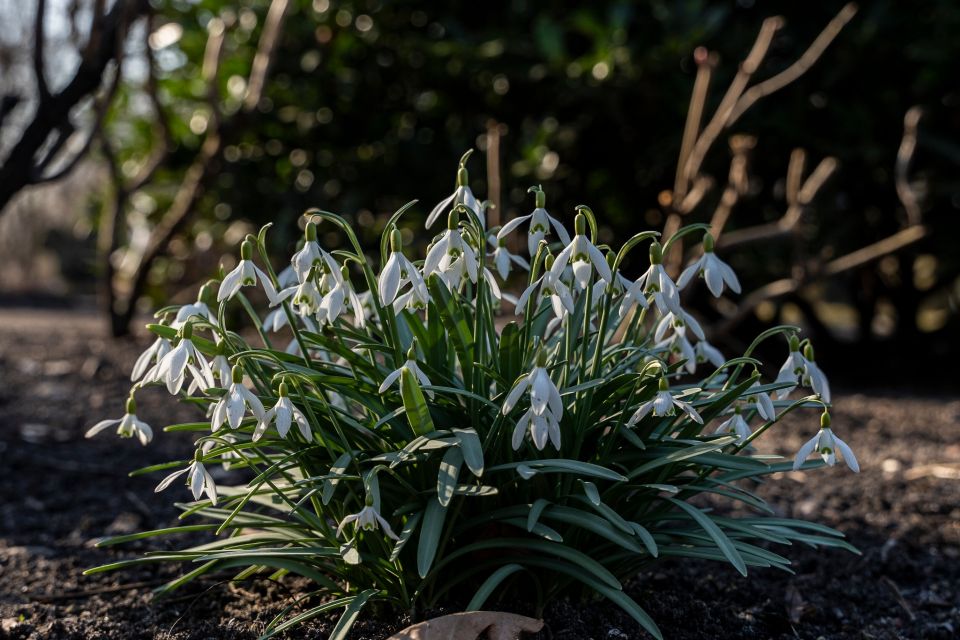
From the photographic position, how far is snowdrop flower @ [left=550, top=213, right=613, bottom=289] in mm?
1518

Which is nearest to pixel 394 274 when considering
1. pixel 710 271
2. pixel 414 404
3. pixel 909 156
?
pixel 414 404

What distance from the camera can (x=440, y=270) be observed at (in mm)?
1619

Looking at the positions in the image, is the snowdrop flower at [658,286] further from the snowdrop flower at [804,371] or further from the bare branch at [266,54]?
the bare branch at [266,54]

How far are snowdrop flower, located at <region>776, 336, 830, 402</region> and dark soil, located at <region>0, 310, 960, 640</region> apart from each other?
1.78 feet

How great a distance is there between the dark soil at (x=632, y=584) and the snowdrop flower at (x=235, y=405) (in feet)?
1.65

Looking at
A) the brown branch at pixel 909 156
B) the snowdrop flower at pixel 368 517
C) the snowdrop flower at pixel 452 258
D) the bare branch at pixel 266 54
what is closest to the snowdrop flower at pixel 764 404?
the snowdrop flower at pixel 452 258

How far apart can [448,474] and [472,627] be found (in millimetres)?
262

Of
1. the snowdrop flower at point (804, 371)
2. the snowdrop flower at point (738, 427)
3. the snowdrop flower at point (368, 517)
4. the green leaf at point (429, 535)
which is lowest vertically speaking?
the green leaf at point (429, 535)

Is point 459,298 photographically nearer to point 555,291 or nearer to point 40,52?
point 555,291

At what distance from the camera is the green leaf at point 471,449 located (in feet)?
4.99

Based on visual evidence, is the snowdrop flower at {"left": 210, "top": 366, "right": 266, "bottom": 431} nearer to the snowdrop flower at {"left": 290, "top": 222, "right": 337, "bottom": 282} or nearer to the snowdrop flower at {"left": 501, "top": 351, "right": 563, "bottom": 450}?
the snowdrop flower at {"left": 290, "top": 222, "right": 337, "bottom": 282}

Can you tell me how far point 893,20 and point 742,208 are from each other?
4.14 feet

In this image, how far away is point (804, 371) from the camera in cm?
178

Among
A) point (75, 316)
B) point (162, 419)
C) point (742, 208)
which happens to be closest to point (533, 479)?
point (162, 419)
